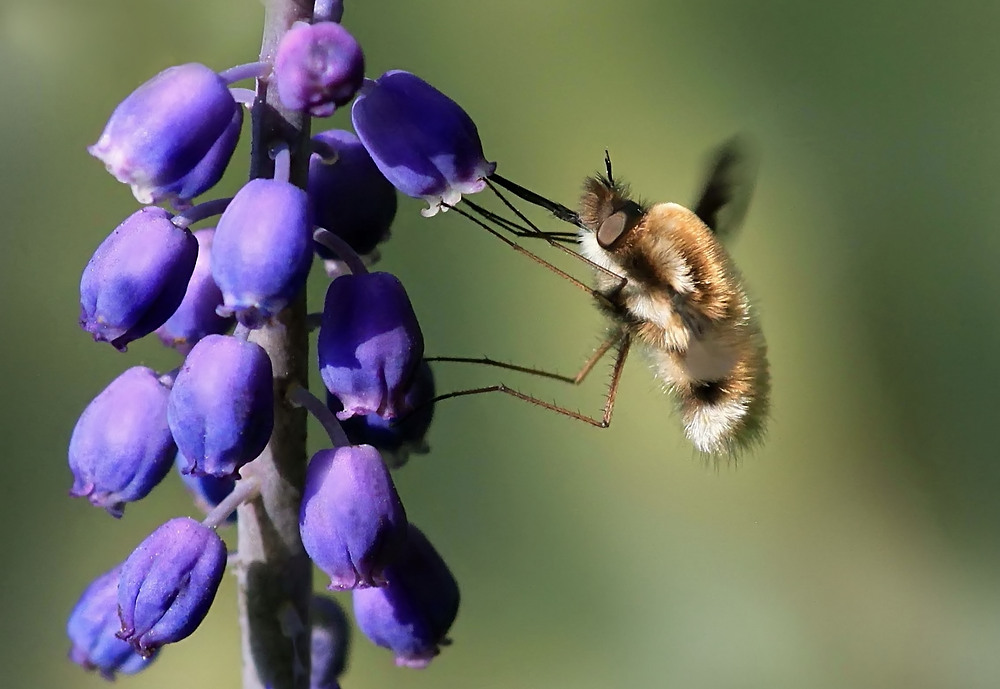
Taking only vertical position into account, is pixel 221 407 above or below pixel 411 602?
above

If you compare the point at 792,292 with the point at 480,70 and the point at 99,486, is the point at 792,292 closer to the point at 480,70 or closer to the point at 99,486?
the point at 480,70

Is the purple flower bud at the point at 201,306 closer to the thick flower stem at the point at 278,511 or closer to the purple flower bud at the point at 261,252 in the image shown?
the thick flower stem at the point at 278,511

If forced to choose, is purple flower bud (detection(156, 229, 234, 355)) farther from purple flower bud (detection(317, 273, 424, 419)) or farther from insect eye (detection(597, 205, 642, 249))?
insect eye (detection(597, 205, 642, 249))

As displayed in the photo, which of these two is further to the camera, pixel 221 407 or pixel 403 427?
pixel 403 427

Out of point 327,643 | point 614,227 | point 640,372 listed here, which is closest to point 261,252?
point 327,643

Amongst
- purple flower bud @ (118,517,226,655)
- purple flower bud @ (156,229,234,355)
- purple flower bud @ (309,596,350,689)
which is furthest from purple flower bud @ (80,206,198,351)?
purple flower bud @ (309,596,350,689)

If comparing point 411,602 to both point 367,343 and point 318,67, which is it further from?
point 318,67

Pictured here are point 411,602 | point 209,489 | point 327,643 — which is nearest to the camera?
point 411,602
